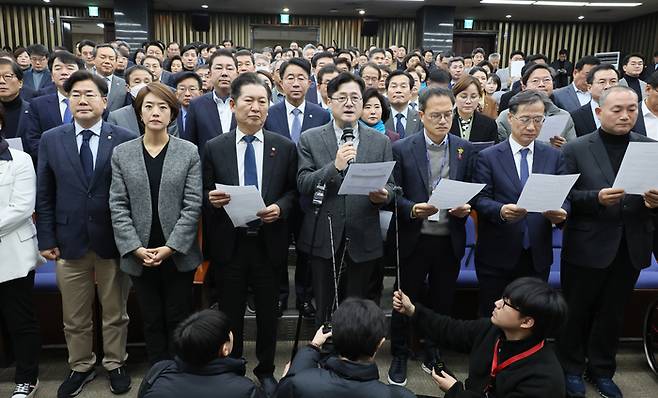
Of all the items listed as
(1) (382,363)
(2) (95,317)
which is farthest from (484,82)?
(2) (95,317)

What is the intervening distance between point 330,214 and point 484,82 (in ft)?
11.2

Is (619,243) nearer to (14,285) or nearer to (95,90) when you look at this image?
(95,90)

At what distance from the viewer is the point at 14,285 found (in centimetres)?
246

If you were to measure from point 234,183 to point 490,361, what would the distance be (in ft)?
4.52

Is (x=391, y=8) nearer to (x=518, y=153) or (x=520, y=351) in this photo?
(x=518, y=153)

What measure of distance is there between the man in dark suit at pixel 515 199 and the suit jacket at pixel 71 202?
5.99 ft

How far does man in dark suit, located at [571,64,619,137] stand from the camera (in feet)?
12.1

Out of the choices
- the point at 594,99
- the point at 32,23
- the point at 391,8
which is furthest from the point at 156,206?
the point at 32,23

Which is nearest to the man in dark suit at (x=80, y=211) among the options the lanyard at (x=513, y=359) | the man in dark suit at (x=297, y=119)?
the man in dark suit at (x=297, y=119)

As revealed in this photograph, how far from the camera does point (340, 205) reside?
2.50m

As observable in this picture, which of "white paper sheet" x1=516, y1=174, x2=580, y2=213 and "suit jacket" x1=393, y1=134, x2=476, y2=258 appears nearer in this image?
"white paper sheet" x1=516, y1=174, x2=580, y2=213

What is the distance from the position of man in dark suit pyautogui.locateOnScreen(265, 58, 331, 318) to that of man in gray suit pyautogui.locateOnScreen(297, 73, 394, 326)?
643 millimetres

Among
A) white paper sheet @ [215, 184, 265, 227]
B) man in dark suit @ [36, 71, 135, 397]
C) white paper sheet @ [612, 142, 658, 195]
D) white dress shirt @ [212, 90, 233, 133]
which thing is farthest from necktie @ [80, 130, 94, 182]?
white paper sheet @ [612, 142, 658, 195]

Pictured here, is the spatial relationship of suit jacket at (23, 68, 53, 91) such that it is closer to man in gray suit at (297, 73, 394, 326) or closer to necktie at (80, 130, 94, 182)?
necktie at (80, 130, 94, 182)
